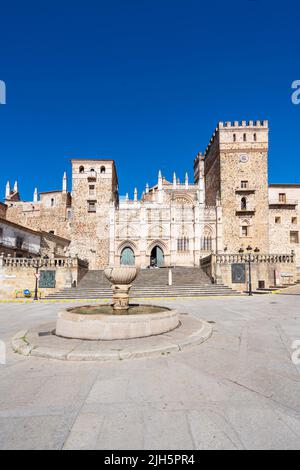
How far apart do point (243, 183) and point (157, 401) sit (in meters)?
37.6

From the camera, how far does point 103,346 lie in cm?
505

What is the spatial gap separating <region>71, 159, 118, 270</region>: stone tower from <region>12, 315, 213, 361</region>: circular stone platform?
30620 millimetres

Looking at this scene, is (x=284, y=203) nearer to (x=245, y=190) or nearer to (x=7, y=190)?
(x=245, y=190)

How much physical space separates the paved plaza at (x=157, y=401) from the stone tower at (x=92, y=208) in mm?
32257

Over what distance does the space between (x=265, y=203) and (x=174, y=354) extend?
35186 millimetres

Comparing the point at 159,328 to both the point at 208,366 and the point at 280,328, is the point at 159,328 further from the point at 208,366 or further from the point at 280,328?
the point at 280,328

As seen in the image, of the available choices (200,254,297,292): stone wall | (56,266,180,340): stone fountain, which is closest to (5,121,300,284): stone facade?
(200,254,297,292): stone wall

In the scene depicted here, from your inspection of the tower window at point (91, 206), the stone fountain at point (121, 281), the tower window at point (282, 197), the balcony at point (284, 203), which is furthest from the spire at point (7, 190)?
the stone fountain at point (121, 281)

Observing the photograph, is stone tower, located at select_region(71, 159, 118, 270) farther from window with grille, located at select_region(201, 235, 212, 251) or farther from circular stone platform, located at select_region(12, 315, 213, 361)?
circular stone platform, located at select_region(12, 315, 213, 361)

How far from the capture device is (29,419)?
2738 mm

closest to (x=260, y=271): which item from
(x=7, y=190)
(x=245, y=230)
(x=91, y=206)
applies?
(x=245, y=230)

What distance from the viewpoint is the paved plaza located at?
7.77 feet

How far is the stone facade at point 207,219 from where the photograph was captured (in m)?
34.8

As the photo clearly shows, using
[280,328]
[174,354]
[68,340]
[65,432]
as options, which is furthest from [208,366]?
[280,328]
